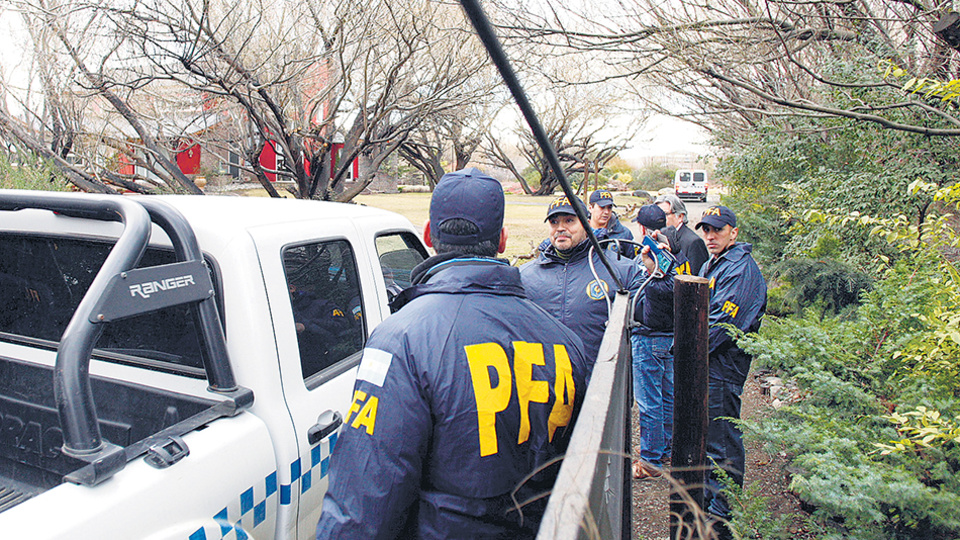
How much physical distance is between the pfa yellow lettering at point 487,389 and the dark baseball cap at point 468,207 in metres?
0.33

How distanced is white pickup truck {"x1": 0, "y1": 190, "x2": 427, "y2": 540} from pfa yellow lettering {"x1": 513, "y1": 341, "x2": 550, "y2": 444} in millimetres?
881

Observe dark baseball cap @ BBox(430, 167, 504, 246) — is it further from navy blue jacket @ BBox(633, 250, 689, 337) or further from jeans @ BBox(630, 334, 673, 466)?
jeans @ BBox(630, 334, 673, 466)

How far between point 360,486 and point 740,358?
2871 millimetres

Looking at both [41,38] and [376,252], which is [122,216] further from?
[41,38]

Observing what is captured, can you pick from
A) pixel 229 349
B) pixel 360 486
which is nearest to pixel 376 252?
pixel 229 349

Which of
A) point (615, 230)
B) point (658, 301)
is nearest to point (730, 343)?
point (658, 301)

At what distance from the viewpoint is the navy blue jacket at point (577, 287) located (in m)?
3.40

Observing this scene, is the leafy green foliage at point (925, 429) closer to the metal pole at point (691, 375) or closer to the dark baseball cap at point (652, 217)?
the metal pole at point (691, 375)

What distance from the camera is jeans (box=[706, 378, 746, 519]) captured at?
344 cm

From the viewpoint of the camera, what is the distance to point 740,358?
3639mm

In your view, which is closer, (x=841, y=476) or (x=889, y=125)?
(x=841, y=476)

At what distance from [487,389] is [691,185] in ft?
125

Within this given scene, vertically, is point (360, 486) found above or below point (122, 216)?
below

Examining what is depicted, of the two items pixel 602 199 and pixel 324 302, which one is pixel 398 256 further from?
pixel 602 199
